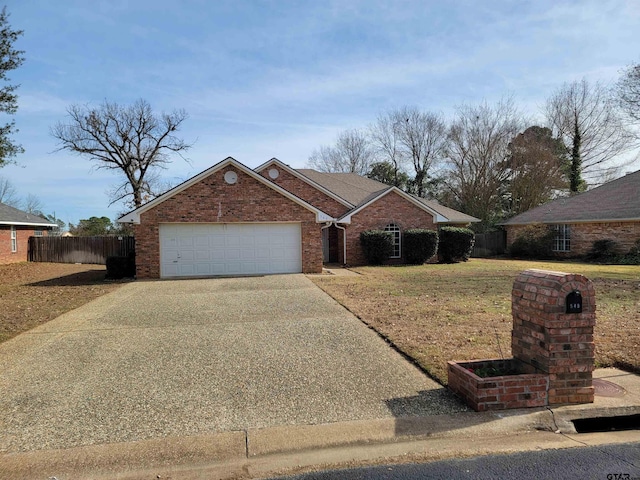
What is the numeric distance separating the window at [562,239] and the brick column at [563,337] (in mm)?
25109

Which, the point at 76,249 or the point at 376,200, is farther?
the point at 76,249

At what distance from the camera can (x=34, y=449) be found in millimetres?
3727

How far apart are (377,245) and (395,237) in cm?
169

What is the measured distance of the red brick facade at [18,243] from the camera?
23.9 m

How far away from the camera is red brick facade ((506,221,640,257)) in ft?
75.7

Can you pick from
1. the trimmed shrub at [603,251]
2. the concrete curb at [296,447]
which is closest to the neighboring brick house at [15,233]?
the concrete curb at [296,447]

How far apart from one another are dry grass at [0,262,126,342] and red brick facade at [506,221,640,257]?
82.0 feet

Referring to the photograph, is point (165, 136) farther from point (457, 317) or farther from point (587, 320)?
point (587, 320)

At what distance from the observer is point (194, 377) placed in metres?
5.42

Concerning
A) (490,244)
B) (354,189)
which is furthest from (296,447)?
(490,244)

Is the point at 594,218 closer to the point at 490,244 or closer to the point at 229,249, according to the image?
the point at 490,244

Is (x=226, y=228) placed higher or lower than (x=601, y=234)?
higher

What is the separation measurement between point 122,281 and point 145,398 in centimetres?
1222

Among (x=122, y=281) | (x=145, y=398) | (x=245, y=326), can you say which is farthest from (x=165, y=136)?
(x=145, y=398)
